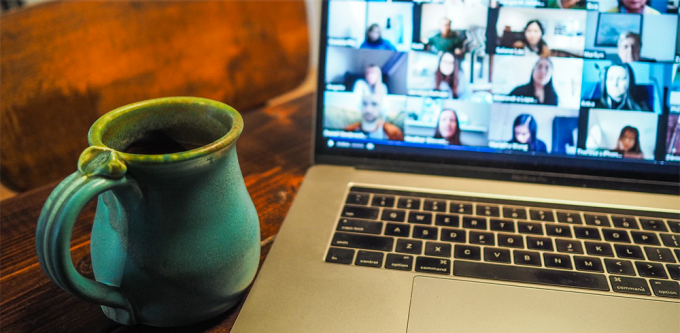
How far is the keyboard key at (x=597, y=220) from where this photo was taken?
0.48m

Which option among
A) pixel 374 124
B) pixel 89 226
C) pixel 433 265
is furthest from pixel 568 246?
pixel 89 226

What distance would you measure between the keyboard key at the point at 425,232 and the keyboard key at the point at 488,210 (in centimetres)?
6

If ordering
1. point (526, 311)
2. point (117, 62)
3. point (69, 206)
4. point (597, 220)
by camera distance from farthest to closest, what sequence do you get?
point (117, 62), point (597, 220), point (526, 311), point (69, 206)

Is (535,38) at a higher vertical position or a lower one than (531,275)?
higher

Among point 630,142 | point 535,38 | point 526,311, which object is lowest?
point 526,311

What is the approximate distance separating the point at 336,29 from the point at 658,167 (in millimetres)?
370

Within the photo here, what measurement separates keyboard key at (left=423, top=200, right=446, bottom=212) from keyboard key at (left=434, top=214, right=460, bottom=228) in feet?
0.04

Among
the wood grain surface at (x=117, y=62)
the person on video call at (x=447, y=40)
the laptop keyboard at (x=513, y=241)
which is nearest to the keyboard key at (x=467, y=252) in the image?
the laptop keyboard at (x=513, y=241)

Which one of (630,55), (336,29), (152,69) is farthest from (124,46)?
(630,55)

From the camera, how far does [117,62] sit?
36.3 inches

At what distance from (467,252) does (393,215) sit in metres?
0.08

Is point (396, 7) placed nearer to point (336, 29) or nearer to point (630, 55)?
point (336, 29)

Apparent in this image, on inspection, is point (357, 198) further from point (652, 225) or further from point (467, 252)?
point (652, 225)

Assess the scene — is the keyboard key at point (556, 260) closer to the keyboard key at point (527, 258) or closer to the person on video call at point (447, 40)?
the keyboard key at point (527, 258)
